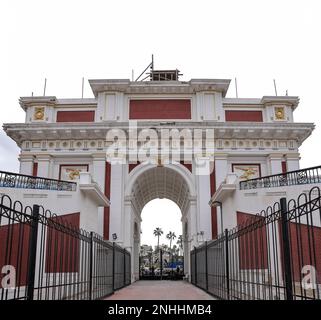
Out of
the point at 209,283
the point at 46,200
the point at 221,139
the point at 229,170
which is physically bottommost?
the point at 209,283

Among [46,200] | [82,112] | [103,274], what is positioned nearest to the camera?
[103,274]

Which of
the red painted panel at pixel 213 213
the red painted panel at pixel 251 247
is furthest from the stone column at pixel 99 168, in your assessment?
the red painted panel at pixel 251 247

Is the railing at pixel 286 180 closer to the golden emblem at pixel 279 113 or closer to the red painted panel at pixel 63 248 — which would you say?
the red painted panel at pixel 63 248

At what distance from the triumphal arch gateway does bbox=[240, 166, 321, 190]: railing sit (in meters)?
7.24

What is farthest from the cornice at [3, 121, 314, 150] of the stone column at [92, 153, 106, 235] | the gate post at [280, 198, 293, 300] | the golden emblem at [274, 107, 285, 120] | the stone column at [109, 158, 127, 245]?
the gate post at [280, 198, 293, 300]

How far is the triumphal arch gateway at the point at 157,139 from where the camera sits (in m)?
23.7

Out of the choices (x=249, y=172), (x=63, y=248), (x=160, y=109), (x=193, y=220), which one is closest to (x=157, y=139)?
(x=160, y=109)

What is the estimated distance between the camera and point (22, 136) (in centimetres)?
2441

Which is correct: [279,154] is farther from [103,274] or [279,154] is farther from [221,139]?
[103,274]

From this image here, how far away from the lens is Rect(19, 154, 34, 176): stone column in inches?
941

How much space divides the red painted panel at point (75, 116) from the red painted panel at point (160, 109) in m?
2.53

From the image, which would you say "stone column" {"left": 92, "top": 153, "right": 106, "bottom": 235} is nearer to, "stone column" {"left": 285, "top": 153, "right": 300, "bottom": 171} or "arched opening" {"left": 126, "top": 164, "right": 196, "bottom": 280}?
"arched opening" {"left": 126, "top": 164, "right": 196, "bottom": 280}
